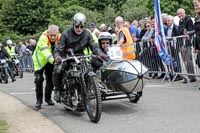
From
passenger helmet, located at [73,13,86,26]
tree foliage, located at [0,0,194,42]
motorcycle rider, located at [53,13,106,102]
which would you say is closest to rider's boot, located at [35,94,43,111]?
motorcycle rider, located at [53,13,106,102]

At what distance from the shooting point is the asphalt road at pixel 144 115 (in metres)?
7.42

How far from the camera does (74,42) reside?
29.8ft

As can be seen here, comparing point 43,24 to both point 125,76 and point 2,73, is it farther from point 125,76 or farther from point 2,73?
point 125,76

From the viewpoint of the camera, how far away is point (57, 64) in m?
9.06

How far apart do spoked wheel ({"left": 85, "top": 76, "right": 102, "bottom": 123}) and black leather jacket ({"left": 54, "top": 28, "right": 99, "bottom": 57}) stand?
43.6 inches

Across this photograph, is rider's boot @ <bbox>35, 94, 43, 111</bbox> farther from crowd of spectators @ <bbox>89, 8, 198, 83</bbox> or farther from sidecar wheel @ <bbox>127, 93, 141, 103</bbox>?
crowd of spectators @ <bbox>89, 8, 198, 83</bbox>

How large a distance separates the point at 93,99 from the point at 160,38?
580cm

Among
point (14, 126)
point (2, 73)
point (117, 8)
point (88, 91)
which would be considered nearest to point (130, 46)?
point (88, 91)

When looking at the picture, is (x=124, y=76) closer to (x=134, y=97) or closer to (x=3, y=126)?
(x=134, y=97)

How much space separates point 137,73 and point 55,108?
89.7 inches

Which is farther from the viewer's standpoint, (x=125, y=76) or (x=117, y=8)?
(x=117, y=8)

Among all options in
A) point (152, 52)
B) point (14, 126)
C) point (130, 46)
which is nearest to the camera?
point (14, 126)

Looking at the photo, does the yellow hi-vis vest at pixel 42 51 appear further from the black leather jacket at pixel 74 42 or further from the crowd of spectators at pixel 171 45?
the crowd of spectators at pixel 171 45

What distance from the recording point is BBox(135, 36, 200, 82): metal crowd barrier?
1285cm
